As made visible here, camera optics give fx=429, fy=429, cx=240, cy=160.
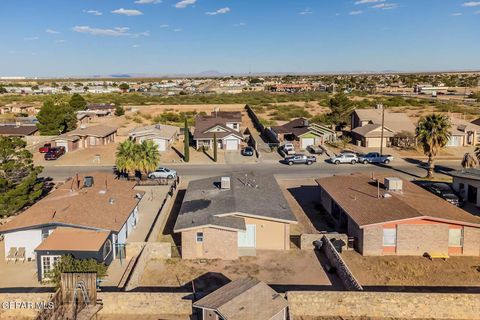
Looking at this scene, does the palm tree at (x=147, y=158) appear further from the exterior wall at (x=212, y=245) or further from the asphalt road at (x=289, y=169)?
the exterior wall at (x=212, y=245)

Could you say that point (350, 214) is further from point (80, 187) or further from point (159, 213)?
point (80, 187)

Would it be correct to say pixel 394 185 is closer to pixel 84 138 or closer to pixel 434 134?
pixel 434 134

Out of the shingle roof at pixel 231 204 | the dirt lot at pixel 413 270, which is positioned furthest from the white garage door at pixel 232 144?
the dirt lot at pixel 413 270

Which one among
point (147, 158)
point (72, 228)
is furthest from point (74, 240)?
point (147, 158)

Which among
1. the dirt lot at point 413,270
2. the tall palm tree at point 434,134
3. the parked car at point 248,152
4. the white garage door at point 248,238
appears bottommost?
the dirt lot at point 413,270

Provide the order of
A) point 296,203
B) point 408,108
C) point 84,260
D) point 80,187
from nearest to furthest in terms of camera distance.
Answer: point 84,260, point 80,187, point 296,203, point 408,108

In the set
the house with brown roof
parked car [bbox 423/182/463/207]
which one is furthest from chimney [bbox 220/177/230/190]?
parked car [bbox 423/182/463/207]

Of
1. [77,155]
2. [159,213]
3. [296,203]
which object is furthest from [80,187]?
[77,155]
